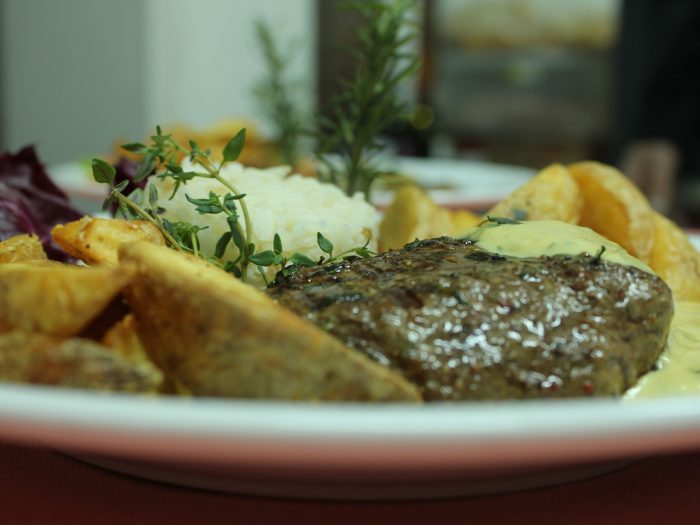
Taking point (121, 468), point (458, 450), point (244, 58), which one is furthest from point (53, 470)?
point (244, 58)

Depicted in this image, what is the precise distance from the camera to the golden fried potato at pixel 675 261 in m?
1.90

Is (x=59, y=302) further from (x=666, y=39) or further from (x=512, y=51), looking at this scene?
(x=512, y=51)

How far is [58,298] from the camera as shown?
108 cm

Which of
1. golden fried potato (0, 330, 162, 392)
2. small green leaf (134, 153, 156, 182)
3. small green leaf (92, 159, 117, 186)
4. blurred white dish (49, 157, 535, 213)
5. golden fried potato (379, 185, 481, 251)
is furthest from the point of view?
blurred white dish (49, 157, 535, 213)

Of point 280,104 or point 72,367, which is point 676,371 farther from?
point 280,104

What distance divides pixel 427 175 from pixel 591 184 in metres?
2.50

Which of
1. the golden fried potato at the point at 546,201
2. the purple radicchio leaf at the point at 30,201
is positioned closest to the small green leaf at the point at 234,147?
the golden fried potato at the point at 546,201

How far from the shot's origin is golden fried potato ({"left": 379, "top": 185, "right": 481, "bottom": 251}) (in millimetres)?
2148

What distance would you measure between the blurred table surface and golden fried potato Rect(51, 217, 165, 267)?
13.1 inches

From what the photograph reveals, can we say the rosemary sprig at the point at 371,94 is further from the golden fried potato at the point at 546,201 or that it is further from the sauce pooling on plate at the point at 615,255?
the sauce pooling on plate at the point at 615,255

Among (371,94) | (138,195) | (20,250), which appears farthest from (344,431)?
(371,94)

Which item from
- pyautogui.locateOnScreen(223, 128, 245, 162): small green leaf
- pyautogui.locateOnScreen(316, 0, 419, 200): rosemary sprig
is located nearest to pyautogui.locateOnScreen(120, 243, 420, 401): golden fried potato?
pyautogui.locateOnScreen(223, 128, 245, 162): small green leaf

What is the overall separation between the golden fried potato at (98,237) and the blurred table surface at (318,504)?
0.33m

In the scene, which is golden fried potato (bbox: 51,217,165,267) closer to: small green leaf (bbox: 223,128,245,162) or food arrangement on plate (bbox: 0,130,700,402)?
food arrangement on plate (bbox: 0,130,700,402)
